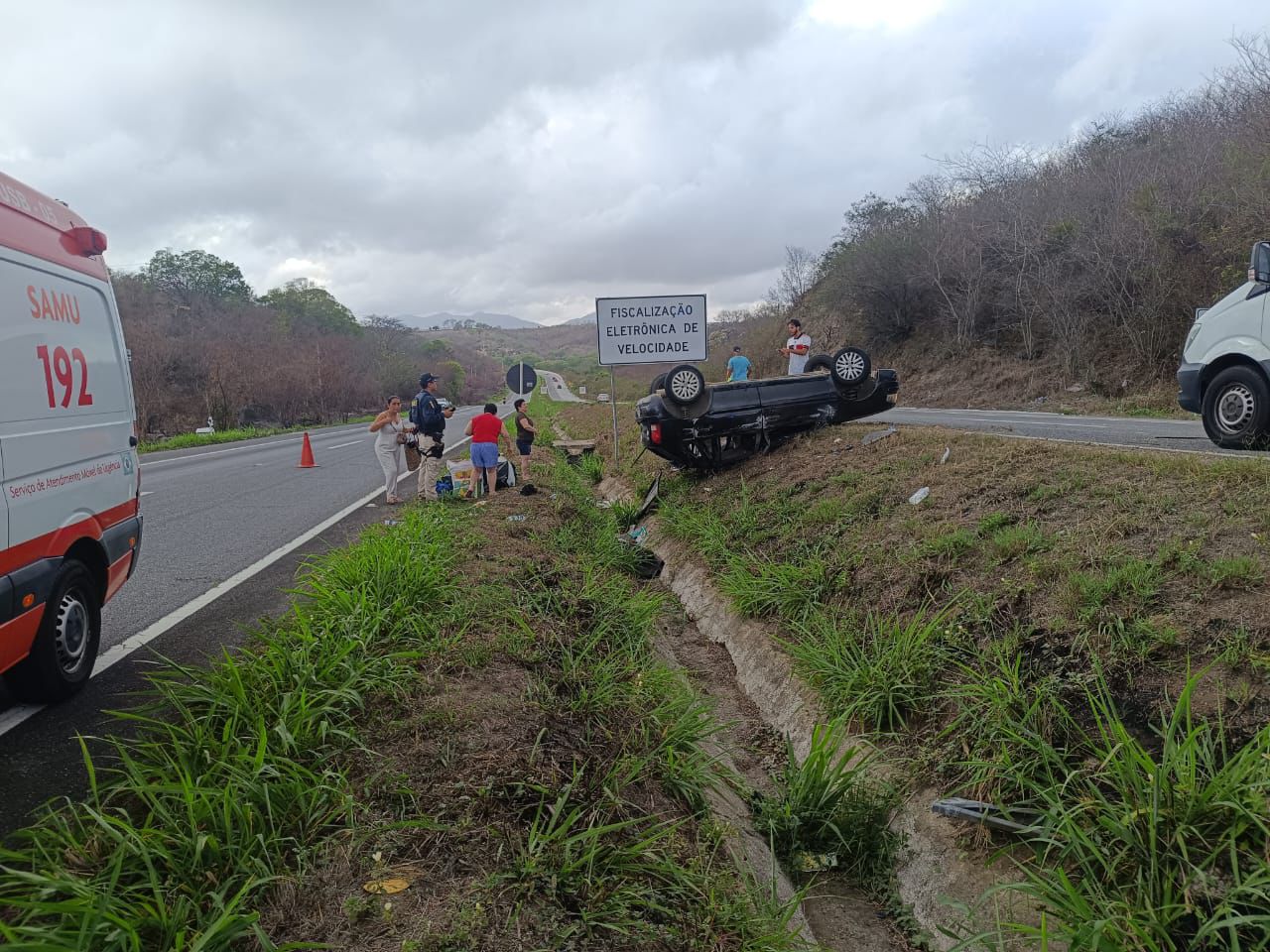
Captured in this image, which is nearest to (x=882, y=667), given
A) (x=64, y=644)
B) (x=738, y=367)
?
(x=64, y=644)

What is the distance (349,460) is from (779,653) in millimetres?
14075

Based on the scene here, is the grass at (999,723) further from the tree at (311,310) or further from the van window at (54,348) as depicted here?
the tree at (311,310)

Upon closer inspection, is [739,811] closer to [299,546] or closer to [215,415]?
[299,546]

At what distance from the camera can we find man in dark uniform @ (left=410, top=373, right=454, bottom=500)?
33.0 ft

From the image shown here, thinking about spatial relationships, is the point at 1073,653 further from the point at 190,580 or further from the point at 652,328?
the point at 652,328

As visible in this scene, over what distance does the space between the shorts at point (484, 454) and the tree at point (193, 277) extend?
5465 centimetres

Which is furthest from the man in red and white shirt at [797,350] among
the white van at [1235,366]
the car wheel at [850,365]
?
the white van at [1235,366]

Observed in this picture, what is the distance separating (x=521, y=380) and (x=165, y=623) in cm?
941

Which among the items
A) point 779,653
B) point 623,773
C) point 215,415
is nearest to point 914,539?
point 779,653

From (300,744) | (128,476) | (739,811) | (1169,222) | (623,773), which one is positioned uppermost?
(1169,222)

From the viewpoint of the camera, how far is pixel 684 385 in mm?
9242

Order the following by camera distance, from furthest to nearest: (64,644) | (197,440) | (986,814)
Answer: (197,440) < (64,644) < (986,814)

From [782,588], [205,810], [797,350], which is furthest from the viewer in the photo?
[797,350]

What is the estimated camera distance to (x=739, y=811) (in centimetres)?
384
